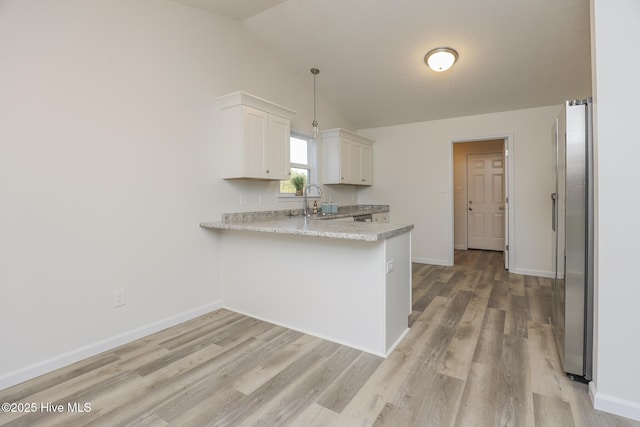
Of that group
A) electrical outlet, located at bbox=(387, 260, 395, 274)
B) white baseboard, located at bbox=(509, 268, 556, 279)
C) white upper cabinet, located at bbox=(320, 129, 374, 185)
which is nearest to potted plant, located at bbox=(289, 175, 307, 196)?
white upper cabinet, located at bbox=(320, 129, 374, 185)

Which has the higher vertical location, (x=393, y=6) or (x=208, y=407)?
(x=393, y=6)

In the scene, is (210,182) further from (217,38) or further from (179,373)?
(179,373)

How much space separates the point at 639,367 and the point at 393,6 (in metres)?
3.17

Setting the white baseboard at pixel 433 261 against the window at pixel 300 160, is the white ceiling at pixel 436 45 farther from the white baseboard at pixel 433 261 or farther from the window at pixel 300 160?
the white baseboard at pixel 433 261

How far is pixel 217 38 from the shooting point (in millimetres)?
3152

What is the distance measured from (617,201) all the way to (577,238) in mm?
330

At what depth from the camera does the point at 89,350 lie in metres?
2.25

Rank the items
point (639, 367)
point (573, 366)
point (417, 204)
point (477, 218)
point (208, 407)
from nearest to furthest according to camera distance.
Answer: point (639, 367), point (208, 407), point (573, 366), point (417, 204), point (477, 218)

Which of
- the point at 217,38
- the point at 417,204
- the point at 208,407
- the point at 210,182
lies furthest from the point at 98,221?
the point at 417,204

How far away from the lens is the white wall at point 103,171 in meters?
1.94

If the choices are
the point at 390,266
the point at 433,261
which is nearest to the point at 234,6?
the point at 390,266

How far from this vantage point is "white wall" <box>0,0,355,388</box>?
1.94 metres

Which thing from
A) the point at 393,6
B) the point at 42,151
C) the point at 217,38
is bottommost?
the point at 42,151

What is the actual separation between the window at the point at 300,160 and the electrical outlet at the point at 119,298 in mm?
2112
